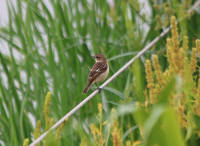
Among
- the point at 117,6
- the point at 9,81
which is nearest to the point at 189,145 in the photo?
the point at 9,81

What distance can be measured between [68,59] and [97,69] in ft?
1.48

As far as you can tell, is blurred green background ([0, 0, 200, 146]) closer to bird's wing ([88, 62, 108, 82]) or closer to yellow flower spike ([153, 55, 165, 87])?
bird's wing ([88, 62, 108, 82])

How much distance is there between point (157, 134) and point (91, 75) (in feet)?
7.46

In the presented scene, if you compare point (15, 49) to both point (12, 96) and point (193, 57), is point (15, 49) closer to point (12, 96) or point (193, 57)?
point (12, 96)

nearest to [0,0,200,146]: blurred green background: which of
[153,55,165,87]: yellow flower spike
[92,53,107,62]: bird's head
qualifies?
[92,53,107,62]: bird's head

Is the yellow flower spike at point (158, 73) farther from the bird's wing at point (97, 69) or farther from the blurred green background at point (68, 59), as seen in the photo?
the bird's wing at point (97, 69)

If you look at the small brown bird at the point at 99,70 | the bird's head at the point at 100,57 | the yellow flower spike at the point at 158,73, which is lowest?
the small brown bird at the point at 99,70

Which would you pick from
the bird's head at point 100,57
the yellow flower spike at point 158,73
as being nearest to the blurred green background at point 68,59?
the bird's head at point 100,57

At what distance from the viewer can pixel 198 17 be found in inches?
136

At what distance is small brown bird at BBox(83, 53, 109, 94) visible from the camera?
10.2 ft

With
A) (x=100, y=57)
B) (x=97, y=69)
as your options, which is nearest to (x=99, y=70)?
(x=97, y=69)

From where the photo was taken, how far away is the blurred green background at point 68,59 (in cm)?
272

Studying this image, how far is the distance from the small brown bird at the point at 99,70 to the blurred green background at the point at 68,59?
9 cm

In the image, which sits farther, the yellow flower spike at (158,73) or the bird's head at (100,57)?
the bird's head at (100,57)
